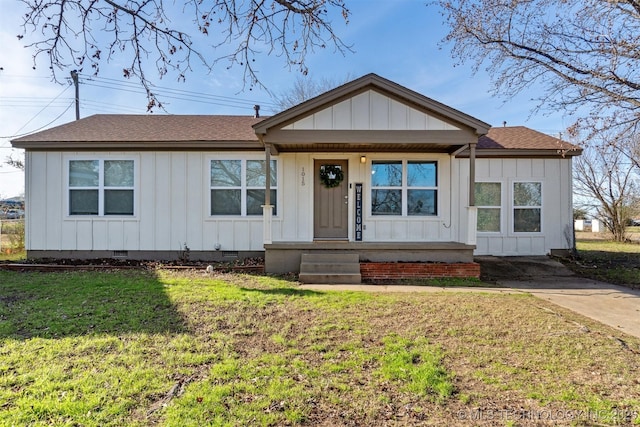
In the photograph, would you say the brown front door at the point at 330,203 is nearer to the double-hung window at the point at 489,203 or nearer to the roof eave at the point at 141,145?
the roof eave at the point at 141,145

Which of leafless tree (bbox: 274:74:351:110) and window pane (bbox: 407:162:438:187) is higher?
leafless tree (bbox: 274:74:351:110)

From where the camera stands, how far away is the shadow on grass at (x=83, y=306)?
396 cm

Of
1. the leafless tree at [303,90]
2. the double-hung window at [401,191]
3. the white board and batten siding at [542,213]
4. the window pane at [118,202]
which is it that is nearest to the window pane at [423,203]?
the double-hung window at [401,191]

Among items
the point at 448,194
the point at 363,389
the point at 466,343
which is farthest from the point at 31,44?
the point at 448,194

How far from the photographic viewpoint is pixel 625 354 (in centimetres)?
345

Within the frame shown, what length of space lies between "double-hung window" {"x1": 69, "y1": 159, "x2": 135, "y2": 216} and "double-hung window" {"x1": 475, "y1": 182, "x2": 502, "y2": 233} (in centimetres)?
973

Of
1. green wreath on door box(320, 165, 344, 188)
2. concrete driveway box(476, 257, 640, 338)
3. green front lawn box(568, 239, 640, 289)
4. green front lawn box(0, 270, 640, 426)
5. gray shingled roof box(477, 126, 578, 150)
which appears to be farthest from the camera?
gray shingled roof box(477, 126, 578, 150)

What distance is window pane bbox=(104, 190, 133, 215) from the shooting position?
9016 millimetres

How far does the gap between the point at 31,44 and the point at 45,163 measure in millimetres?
6338

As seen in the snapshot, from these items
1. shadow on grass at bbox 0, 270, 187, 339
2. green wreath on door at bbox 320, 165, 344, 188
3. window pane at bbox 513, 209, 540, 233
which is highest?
green wreath on door at bbox 320, 165, 344, 188

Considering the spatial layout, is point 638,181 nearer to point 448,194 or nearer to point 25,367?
point 448,194

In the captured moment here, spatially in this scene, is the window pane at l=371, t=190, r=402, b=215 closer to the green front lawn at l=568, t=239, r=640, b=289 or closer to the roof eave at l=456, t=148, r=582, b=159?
the roof eave at l=456, t=148, r=582, b=159

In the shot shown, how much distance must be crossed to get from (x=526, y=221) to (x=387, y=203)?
4237 millimetres

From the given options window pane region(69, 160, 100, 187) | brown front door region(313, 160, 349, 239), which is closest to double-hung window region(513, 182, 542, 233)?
brown front door region(313, 160, 349, 239)
